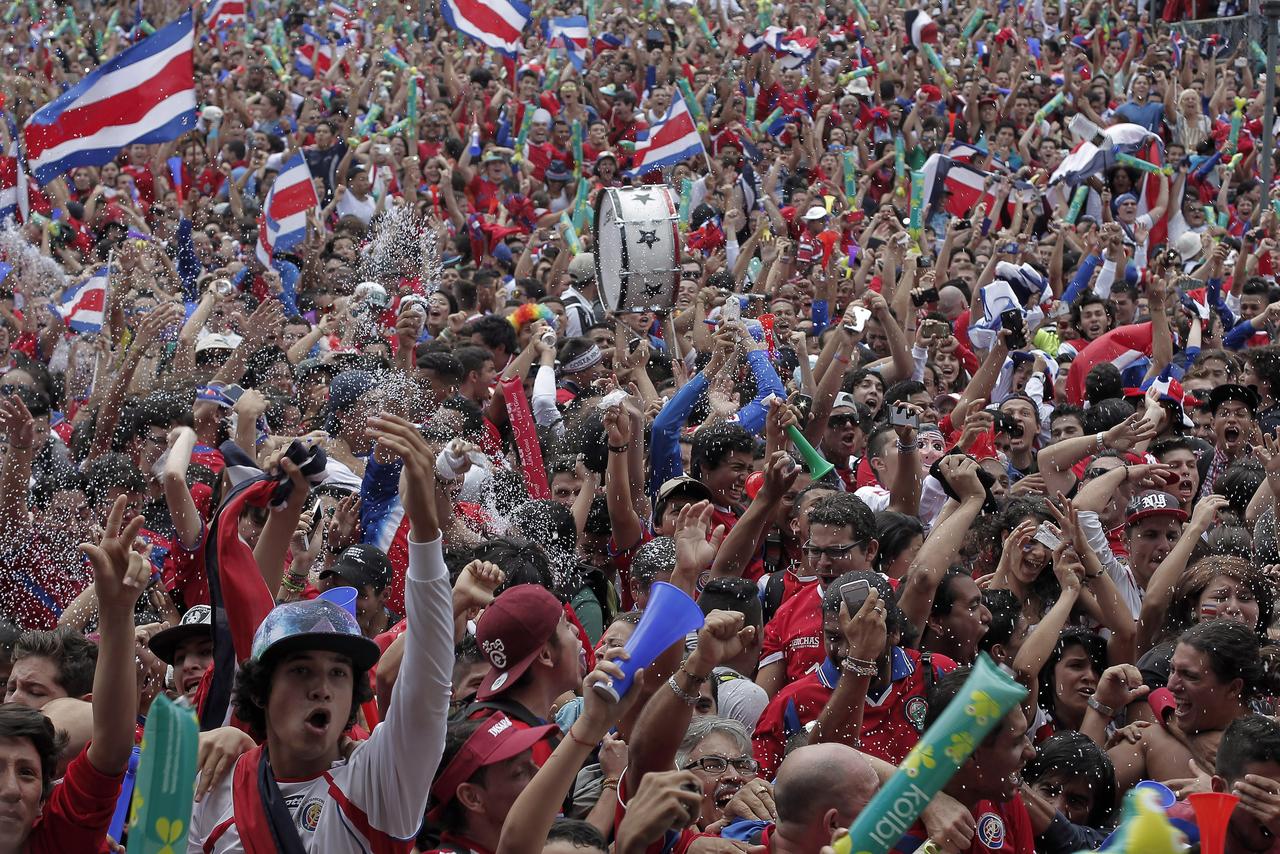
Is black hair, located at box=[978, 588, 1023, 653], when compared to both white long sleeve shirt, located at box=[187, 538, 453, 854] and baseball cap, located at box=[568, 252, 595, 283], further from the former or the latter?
baseball cap, located at box=[568, 252, 595, 283]

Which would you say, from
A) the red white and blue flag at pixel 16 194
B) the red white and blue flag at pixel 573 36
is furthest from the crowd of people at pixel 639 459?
the red white and blue flag at pixel 573 36

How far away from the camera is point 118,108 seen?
10.4 metres

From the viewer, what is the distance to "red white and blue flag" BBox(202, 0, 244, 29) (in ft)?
62.0

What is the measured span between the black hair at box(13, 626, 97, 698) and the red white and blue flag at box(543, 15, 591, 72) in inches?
570

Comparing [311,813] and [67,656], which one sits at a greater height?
[311,813]

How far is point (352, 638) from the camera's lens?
135 inches

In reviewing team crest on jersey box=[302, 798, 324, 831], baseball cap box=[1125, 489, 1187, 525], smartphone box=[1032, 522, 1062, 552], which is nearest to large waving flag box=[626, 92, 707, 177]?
baseball cap box=[1125, 489, 1187, 525]

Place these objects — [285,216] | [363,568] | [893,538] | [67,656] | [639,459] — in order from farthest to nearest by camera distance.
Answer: [285,216] < [639,459] < [893,538] < [363,568] < [67,656]

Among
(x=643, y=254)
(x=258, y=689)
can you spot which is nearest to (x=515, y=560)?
(x=258, y=689)

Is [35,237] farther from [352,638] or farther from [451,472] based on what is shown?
[352,638]

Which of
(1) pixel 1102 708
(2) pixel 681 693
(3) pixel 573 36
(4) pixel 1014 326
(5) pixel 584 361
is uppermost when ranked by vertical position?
(2) pixel 681 693

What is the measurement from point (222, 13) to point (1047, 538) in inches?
601

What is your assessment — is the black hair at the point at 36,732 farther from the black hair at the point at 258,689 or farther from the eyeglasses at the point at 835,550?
the eyeglasses at the point at 835,550

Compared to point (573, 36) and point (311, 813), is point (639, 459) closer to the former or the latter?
point (311, 813)
